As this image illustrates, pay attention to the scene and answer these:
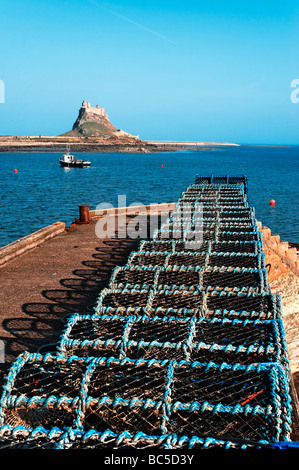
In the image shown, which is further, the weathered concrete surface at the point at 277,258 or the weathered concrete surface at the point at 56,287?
the weathered concrete surface at the point at 277,258

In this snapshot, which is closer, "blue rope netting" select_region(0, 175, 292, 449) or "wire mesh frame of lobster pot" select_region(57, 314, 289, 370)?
"blue rope netting" select_region(0, 175, 292, 449)

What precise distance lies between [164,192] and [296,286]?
36.3 metres

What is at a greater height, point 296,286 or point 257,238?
point 257,238

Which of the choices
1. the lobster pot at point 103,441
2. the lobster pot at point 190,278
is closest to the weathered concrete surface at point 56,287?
the lobster pot at point 190,278

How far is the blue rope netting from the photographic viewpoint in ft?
9.12

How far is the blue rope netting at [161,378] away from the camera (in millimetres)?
2781

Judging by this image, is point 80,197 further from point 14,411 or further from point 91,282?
point 14,411

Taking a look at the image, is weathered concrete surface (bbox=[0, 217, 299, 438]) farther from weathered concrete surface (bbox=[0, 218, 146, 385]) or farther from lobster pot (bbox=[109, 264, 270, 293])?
lobster pot (bbox=[109, 264, 270, 293])

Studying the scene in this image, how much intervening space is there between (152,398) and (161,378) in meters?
0.18

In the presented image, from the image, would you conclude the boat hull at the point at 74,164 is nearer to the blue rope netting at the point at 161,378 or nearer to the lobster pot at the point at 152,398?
the blue rope netting at the point at 161,378

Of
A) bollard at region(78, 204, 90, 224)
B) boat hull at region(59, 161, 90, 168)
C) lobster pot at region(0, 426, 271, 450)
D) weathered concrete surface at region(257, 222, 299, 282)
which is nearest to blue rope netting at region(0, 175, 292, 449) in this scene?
lobster pot at region(0, 426, 271, 450)

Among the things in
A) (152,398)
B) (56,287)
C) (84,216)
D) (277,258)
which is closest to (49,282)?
(56,287)
